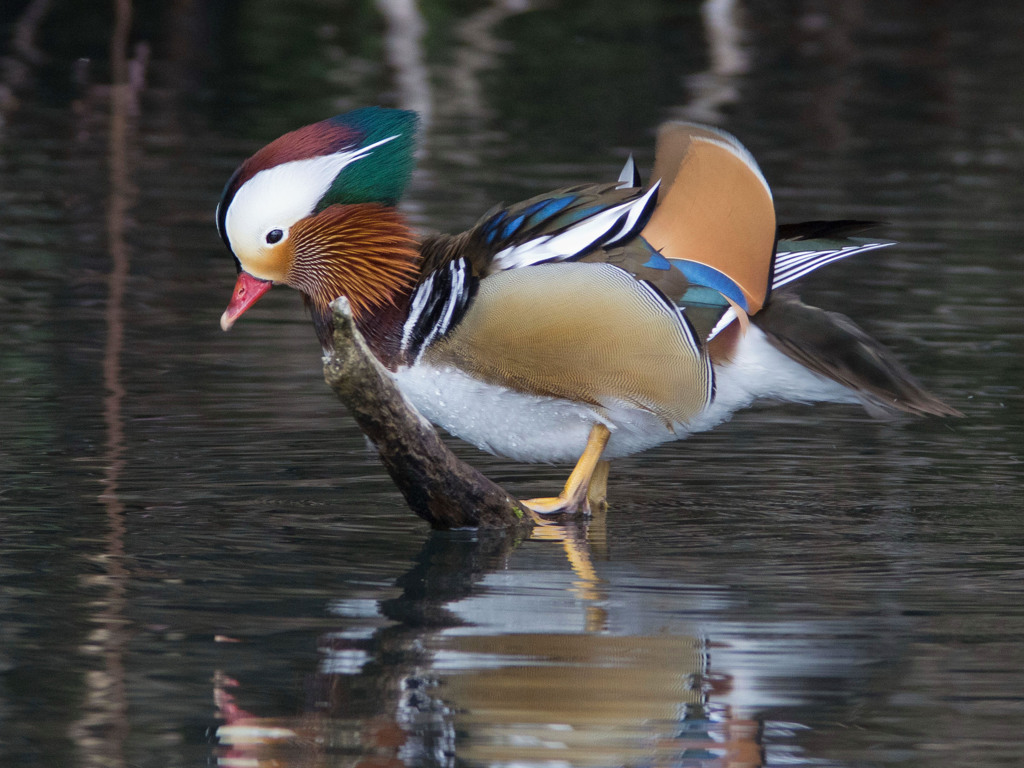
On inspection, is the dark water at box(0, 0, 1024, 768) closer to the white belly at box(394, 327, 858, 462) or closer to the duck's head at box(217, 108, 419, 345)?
the white belly at box(394, 327, 858, 462)

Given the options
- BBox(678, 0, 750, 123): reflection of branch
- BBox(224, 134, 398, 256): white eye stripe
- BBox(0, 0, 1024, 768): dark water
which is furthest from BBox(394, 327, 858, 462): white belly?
BBox(678, 0, 750, 123): reflection of branch

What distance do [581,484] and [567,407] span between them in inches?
12.6

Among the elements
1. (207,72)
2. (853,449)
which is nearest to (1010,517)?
(853,449)

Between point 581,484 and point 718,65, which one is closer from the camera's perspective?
point 581,484

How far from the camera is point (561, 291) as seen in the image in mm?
5562

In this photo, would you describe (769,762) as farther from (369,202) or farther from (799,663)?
Answer: (369,202)

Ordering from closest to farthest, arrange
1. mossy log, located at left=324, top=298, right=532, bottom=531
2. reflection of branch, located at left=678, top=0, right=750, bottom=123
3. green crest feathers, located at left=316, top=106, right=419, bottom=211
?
mossy log, located at left=324, top=298, right=532, bottom=531 < green crest feathers, located at left=316, top=106, right=419, bottom=211 < reflection of branch, located at left=678, top=0, right=750, bottom=123

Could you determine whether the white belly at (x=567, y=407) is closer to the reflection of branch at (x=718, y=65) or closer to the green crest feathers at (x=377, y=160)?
the green crest feathers at (x=377, y=160)

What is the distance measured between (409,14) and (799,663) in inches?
936

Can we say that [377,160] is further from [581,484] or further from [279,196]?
[581,484]

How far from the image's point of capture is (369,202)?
19.1 ft

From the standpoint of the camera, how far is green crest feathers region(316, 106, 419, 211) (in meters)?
5.67

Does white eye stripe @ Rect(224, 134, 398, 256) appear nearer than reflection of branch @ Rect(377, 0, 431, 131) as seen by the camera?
Yes

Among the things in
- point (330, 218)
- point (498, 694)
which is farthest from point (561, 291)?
point (498, 694)
